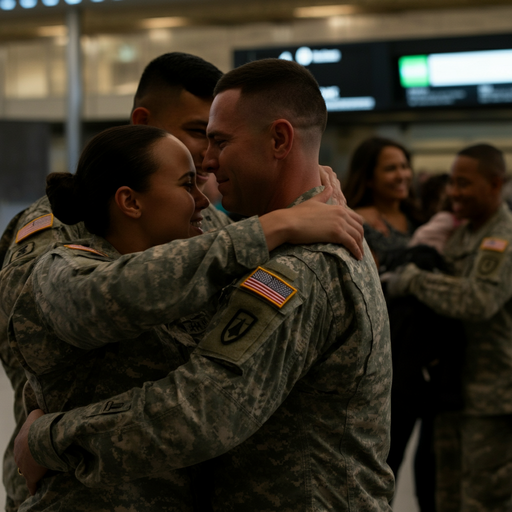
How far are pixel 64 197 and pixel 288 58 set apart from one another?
4.45 m

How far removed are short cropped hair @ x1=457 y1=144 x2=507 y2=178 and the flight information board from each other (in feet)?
7.35

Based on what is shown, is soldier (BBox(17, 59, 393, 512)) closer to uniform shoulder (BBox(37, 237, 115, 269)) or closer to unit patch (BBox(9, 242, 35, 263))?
uniform shoulder (BBox(37, 237, 115, 269))


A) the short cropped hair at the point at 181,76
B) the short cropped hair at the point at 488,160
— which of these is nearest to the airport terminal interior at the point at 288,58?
the short cropped hair at the point at 488,160

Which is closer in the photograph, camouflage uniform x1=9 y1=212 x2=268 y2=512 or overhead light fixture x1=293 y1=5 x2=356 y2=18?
camouflage uniform x1=9 y1=212 x2=268 y2=512

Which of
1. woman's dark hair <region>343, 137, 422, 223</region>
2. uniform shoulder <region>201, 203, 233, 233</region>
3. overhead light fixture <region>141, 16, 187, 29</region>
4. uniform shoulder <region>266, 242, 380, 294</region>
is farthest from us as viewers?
overhead light fixture <region>141, 16, 187, 29</region>

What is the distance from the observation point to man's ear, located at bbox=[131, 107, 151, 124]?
6.76 ft

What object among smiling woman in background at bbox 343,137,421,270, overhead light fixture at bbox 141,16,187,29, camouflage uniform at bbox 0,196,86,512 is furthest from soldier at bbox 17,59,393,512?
overhead light fixture at bbox 141,16,187,29

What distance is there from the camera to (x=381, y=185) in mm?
3475

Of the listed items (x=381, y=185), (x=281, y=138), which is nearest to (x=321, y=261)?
(x=281, y=138)

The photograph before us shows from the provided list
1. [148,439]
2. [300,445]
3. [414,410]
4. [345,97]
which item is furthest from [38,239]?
[345,97]

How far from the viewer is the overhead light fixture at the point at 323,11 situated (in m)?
6.19

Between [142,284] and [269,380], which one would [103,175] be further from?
[269,380]

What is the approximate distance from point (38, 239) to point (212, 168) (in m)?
0.50

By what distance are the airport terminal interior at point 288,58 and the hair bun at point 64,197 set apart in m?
4.09
